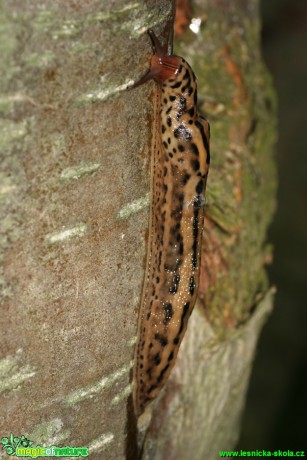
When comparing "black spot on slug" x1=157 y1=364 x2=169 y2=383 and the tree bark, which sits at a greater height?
the tree bark

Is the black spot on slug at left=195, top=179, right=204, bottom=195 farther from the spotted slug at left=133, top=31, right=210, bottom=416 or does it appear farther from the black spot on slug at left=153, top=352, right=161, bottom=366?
the black spot on slug at left=153, top=352, right=161, bottom=366

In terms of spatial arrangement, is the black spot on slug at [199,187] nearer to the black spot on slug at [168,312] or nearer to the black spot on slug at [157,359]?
the black spot on slug at [168,312]

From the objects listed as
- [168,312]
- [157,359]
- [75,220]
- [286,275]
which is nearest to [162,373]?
[157,359]

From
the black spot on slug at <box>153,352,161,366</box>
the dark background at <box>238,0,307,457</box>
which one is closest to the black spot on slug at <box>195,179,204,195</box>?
the black spot on slug at <box>153,352,161,366</box>

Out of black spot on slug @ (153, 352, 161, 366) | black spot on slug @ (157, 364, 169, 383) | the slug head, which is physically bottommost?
black spot on slug @ (157, 364, 169, 383)

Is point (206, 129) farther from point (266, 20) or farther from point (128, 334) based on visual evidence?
point (266, 20)

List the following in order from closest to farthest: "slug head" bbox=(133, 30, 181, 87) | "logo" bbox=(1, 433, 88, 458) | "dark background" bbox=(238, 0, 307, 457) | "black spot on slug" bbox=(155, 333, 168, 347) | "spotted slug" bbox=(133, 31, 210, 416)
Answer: "slug head" bbox=(133, 30, 181, 87), "logo" bbox=(1, 433, 88, 458), "spotted slug" bbox=(133, 31, 210, 416), "black spot on slug" bbox=(155, 333, 168, 347), "dark background" bbox=(238, 0, 307, 457)
